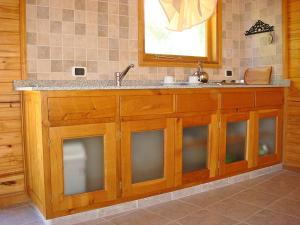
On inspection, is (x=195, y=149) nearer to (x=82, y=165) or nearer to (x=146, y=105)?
(x=146, y=105)

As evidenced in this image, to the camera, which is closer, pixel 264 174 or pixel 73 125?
pixel 73 125

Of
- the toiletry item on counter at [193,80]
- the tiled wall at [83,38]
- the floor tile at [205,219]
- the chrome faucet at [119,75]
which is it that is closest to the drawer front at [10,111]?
the tiled wall at [83,38]

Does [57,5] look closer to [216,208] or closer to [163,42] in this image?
[163,42]

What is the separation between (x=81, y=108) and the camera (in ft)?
6.31

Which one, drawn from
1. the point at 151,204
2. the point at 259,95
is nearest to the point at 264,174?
the point at 259,95

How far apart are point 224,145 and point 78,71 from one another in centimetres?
139

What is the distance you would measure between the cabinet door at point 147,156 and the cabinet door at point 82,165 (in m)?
0.10

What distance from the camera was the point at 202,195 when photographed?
2.50 metres

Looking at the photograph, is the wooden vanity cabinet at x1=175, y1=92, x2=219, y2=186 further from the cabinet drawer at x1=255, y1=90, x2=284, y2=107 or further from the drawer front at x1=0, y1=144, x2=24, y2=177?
the drawer front at x1=0, y1=144, x2=24, y2=177

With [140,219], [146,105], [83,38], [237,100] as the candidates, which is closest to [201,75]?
[237,100]

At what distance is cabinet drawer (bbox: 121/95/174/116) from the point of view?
2094mm

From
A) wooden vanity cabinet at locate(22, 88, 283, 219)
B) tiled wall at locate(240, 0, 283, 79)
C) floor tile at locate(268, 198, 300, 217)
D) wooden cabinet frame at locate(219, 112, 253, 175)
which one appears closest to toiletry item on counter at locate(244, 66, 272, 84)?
tiled wall at locate(240, 0, 283, 79)

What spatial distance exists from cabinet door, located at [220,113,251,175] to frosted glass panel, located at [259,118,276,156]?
9.1 inches

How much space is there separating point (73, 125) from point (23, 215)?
0.79 metres
